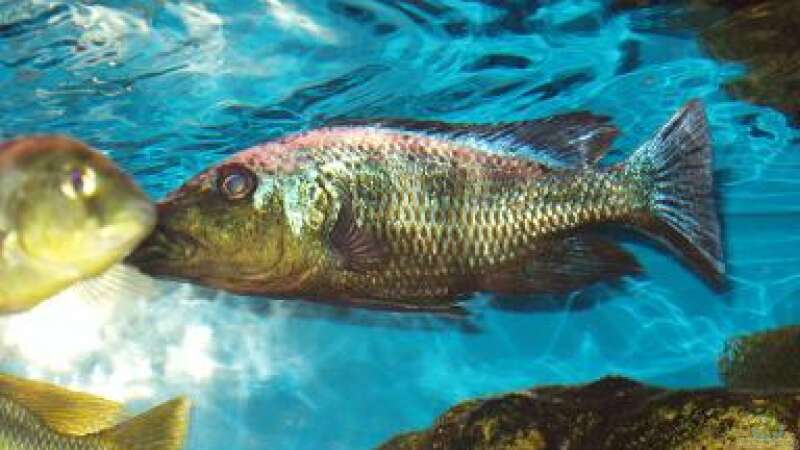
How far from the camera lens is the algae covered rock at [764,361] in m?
6.73

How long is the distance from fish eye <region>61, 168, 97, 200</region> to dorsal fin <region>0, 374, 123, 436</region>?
2.56 meters

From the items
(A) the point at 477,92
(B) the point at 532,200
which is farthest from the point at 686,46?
(B) the point at 532,200

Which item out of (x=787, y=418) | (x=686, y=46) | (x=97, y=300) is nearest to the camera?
(x=97, y=300)

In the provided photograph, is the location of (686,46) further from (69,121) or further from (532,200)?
(69,121)


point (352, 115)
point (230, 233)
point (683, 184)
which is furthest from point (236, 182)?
point (352, 115)

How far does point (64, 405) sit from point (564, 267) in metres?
2.63

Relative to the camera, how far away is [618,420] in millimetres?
4449

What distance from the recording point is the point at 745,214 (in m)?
12.5

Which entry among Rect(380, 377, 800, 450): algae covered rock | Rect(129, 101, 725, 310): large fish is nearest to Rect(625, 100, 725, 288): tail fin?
Rect(129, 101, 725, 310): large fish

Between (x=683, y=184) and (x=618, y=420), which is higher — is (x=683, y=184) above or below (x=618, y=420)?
above

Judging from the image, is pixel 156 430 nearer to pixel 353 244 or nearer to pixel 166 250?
pixel 166 250

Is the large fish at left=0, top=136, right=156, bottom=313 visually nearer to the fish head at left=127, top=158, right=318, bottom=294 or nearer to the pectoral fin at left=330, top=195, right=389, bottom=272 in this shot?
the fish head at left=127, top=158, right=318, bottom=294

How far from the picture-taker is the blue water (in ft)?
23.1

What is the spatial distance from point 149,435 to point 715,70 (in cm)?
669
